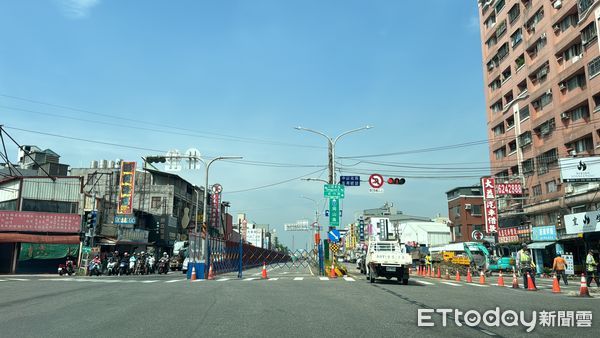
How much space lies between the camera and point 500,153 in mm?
49062

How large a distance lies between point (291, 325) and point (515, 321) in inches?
181

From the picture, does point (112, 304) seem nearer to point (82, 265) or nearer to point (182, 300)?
point (182, 300)

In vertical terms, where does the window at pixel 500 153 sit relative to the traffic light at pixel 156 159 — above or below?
above

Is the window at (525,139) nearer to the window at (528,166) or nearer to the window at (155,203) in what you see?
the window at (528,166)

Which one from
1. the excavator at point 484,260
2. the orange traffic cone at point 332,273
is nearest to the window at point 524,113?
the excavator at point 484,260

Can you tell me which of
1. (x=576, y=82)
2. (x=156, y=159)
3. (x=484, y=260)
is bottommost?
(x=484, y=260)

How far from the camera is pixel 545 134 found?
40188 mm

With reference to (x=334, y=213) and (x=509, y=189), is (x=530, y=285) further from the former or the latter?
(x=509, y=189)

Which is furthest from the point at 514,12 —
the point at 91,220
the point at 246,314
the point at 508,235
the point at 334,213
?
the point at 246,314

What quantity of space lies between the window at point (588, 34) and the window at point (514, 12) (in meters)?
11.2

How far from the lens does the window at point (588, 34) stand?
3412cm

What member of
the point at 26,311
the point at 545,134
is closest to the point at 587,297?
the point at 26,311

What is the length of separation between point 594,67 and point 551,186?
A: 10060 millimetres

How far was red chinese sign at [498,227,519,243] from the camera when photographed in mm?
42562
